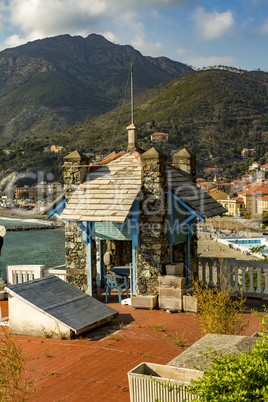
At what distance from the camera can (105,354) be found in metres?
5.89

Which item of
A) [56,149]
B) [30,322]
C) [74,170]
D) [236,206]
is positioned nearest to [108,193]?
[74,170]

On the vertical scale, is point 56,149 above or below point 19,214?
above

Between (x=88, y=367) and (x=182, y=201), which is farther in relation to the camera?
(x=182, y=201)

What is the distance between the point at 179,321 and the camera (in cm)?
756

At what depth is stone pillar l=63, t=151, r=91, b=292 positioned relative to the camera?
9.41 m

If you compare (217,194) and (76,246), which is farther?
(217,194)

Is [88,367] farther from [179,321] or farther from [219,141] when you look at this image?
[219,141]

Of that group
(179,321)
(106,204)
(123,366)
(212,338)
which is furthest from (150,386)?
(106,204)

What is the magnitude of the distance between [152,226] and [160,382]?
5.45m

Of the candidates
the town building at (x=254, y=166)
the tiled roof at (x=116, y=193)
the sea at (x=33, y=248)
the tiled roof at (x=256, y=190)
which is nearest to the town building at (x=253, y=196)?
the tiled roof at (x=256, y=190)

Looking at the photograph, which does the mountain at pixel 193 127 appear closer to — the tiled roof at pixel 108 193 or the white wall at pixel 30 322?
the tiled roof at pixel 108 193

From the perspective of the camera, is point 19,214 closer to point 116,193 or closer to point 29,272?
point 29,272

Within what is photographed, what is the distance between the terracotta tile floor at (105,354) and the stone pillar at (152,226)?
2.84ft

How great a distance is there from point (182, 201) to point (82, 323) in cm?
363
